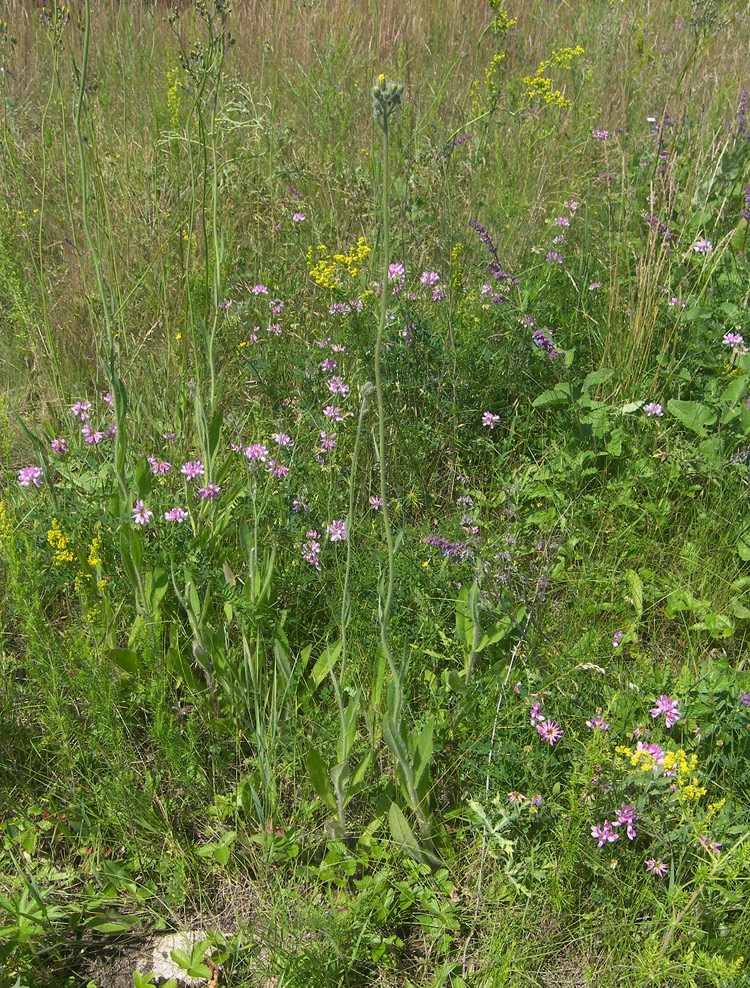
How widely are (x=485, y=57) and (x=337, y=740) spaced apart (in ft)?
14.6

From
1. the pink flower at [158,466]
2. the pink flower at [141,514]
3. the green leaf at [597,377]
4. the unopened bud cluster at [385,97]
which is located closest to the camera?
the unopened bud cluster at [385,97]

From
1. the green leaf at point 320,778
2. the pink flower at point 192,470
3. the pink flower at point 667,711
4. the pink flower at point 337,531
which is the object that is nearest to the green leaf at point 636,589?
the pink flower at point 667,711

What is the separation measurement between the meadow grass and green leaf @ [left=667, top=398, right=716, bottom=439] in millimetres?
13

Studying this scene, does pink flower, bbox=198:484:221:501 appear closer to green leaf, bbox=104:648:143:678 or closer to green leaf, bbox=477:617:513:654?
green leaf, bbox=104:648:143:678

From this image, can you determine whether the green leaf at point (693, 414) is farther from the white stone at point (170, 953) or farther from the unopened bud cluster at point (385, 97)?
the white stone at point (170, 953)

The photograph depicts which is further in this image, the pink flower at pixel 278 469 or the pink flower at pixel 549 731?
the pink flower at pixel 278 469

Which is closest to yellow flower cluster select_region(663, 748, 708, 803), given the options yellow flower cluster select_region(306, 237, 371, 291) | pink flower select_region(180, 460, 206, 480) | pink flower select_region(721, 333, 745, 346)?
pink flower select_region(180, 460, 206, 480)

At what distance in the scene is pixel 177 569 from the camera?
1.84m

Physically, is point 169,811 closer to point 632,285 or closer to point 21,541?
point 21,541

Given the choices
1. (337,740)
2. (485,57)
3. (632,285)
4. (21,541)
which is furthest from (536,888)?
(485,57)

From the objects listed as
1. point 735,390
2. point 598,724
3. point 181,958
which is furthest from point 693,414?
point 181,958

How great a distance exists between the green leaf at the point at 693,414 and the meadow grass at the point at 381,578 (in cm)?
1

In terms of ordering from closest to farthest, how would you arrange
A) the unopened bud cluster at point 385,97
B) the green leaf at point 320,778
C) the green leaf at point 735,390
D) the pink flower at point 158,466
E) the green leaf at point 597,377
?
the unopened bud cluster at point 385,97 → the green leaf at point 320,778 → the pink flower at point 158,466 → the green leaf at point 735,390 → the green leaf at point 597,377

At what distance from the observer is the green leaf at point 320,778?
1.42 meters
